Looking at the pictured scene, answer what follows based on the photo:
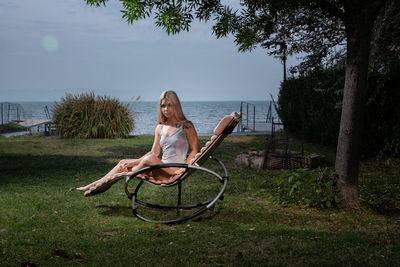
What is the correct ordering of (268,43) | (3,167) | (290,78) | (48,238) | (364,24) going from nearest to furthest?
(48,238)
(364,24)
(3,167)
(268,43)
(290,78)

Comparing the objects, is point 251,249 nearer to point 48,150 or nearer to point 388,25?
point 388,25

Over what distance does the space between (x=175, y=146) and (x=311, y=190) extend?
192cm

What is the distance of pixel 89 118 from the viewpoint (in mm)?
14078

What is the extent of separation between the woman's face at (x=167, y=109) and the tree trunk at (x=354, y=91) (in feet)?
7.00

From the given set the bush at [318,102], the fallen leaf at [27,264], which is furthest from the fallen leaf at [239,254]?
the bush at [318,102]

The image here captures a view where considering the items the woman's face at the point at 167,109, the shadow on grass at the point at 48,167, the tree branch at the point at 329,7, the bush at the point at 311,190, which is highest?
the tree branch at the point at 329,7

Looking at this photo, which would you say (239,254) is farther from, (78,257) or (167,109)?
(167,109)

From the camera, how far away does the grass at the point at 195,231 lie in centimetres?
319

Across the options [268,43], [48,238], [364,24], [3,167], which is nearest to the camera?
[48,238]

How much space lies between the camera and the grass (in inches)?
126

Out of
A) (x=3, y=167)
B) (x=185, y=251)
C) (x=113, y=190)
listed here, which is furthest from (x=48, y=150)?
(x=185, y=251)

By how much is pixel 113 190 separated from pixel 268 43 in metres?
6.33

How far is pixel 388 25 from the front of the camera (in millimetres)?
7477

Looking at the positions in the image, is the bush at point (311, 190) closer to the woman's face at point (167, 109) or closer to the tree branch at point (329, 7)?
the woman's face at point (167, 109)
